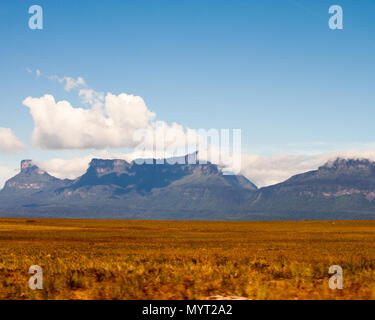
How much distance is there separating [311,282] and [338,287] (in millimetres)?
1400

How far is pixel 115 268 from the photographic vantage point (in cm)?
2039

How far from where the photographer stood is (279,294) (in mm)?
14938

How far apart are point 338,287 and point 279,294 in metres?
2.49

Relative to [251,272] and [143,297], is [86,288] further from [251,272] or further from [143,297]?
[251,272]
